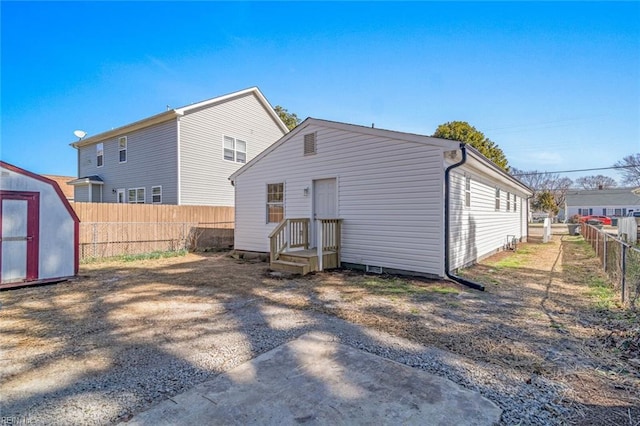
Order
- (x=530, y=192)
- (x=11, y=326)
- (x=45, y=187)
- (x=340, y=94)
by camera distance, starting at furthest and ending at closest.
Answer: (x=530, y=192) → (x=340, y=94) → (x=45, y=187) → (x=11, y=326)

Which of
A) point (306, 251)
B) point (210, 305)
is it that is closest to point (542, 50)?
point (306, 251)

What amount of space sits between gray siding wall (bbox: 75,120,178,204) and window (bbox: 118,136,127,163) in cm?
22

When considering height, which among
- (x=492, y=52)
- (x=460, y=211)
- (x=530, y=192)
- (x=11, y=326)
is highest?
(x=492, y=52)

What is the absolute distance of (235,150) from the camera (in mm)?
16938

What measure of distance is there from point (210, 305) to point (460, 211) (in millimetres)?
6313

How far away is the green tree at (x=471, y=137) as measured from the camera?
2303 centimetres

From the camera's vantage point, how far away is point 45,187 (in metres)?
6.35

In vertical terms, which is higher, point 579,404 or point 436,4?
point 436,4

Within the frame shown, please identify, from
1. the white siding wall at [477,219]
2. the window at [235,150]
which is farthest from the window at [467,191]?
the window at [235,150]

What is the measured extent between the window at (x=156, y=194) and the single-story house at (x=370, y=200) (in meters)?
6.45

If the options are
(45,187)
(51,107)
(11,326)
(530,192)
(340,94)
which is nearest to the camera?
(11,326)

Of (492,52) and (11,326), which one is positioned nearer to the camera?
(11,326)

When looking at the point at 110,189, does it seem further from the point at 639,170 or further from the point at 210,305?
the point at 639,170

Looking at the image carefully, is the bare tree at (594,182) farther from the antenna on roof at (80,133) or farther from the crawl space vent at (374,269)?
the antenna on roof at (80,133)
